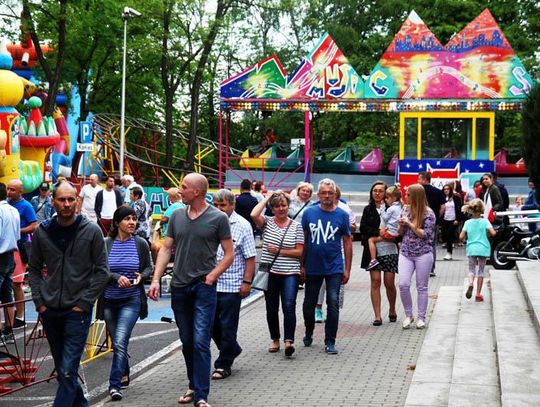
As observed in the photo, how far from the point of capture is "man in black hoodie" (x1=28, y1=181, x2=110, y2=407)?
7.15m

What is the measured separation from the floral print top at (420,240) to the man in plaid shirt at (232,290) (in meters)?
3.09

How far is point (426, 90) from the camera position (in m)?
27.9

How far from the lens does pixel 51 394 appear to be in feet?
29.0

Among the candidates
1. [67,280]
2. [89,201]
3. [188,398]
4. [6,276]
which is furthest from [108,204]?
[67,280]

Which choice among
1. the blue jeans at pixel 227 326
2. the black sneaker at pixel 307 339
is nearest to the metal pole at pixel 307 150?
the black sneaker at pixel 307 339

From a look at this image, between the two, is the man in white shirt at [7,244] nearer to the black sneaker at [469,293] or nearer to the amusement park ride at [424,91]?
the black sneaker at [469,293]

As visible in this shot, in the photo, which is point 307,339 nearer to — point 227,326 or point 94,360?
point 227,326

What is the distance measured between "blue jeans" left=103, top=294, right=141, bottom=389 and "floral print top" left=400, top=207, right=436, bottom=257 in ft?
13.7

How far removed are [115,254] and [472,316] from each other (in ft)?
15.8

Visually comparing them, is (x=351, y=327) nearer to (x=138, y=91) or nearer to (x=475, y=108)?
(x=475, y=108)

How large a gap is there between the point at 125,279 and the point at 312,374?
2.00 m

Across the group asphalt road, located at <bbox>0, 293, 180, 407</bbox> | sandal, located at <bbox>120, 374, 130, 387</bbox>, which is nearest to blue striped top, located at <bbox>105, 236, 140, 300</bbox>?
sandal, located at <bbox>120, 374, 130, 387</bbox>

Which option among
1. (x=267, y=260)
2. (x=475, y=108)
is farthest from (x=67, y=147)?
(x=267, y=260)

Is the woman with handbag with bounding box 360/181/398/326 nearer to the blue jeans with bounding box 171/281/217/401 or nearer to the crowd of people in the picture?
the crowd of people
